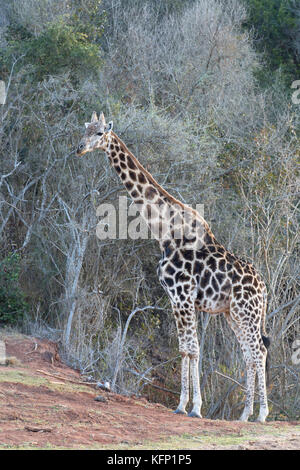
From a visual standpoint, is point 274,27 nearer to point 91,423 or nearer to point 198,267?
point 198,267

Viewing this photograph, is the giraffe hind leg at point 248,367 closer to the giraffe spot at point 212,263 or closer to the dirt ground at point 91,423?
the giraffe spot at point 212,263

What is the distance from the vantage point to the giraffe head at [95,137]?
7996mm

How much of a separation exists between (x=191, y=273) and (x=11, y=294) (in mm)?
3465

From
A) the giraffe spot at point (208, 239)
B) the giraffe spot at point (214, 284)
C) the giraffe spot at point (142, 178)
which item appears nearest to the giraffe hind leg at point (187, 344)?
the giraffe spot at point (214, 284)

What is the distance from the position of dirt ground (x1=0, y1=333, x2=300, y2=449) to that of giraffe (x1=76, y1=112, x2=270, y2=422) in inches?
36.9

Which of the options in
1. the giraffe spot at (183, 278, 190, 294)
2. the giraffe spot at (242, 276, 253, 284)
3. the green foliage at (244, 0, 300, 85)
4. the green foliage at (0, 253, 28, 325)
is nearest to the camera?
the giraffe spot at (183, 278, 190, 294)

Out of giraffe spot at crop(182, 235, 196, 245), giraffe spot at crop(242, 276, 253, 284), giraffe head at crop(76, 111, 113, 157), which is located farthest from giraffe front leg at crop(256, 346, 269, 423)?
giraffe head at crop(76, 111, 113, 157)

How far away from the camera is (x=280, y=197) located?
9883mm

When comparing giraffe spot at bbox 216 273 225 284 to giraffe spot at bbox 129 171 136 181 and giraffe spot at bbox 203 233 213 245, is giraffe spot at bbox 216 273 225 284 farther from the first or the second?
giraffe spot at bbox 129 171 136 181

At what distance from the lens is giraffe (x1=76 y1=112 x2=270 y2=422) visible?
7.99 meters

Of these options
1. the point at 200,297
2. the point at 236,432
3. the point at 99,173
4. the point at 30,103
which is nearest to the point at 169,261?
the point at 200,297

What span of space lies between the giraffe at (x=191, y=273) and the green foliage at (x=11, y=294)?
9.69 ft

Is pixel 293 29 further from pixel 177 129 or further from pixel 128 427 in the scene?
pixel 128 427

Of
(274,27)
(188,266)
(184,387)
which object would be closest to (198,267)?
(188,266)
